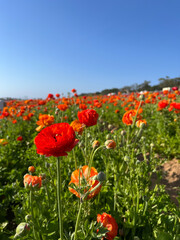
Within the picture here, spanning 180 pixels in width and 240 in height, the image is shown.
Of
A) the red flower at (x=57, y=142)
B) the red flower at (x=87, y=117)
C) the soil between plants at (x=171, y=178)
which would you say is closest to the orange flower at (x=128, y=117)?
the red flower at (x=87, y=117)

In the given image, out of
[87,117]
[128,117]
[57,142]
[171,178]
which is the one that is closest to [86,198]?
[57,142]

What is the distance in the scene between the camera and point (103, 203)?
1643 millimetres

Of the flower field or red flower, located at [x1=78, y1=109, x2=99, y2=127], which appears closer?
the flower field

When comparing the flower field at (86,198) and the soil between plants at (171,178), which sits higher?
the flower field at (86,198)

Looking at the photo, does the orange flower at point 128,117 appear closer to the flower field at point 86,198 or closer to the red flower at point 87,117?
the flower field at point 86,198

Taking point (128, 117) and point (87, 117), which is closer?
point (87, 117)

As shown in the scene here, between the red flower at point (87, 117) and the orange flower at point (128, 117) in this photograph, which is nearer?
the red flower at point (87, 117)

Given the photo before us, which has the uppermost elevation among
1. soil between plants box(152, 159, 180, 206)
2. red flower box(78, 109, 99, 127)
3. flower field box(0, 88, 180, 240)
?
red flower box(78, 109, 99, 127)

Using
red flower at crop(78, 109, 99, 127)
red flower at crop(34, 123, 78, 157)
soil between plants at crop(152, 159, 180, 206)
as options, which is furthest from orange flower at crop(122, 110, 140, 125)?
soil between plants at crop(152, 159, 180, 206)

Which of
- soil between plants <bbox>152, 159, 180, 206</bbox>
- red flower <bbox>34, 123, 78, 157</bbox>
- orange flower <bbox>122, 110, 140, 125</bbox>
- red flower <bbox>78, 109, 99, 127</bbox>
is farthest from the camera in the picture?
soil between plants <bbox>152, 159, 180, 206</bbox>

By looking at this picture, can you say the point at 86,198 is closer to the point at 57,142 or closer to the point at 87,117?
the point at 57,142

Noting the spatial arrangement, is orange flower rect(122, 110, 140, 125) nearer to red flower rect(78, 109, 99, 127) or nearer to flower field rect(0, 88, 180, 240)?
flower field rect(0, 88, 180, 240)

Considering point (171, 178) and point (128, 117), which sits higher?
point (128, 117)

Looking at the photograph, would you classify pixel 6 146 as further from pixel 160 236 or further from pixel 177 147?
pixel 177 147
